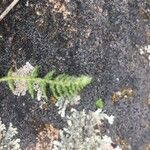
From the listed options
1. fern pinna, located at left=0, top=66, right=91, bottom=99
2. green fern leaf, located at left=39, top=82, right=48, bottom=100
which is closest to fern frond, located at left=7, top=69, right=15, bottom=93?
fern pinna, located at left=0, top=66, right=91, bottom=99

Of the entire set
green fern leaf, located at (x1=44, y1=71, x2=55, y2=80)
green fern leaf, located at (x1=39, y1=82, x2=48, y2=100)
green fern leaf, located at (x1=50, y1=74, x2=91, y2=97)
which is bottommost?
green fern leaf, located at (x1=50, y1=74, x2=91, y2=97)

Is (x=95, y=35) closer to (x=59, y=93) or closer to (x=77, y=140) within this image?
(x=59, y=93)

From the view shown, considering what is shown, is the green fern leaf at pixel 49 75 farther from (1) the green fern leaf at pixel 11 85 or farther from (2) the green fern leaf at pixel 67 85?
(1) the green fern leaf at pixel 11 85

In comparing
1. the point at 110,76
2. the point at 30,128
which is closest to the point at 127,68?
the point at 110,76

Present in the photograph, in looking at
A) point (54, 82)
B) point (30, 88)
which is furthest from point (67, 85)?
point (30, 88)

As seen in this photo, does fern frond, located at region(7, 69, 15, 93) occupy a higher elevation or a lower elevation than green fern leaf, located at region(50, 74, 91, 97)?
higher

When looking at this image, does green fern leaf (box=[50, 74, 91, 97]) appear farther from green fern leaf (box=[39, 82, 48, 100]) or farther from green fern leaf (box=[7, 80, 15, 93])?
green fern leaf (box=[7, 80, 15, 93])
